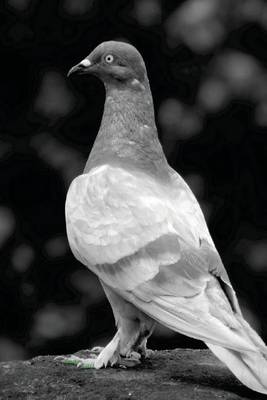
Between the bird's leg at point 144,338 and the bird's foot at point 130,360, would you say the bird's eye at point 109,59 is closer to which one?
the bird's leg at point 144,338

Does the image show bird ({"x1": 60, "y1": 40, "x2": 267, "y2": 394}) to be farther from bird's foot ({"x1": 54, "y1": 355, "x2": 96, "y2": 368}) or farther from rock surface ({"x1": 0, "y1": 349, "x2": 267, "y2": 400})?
rock surface ({"x1": 0, "y1": 349, "x2": 267, "y2": 400})

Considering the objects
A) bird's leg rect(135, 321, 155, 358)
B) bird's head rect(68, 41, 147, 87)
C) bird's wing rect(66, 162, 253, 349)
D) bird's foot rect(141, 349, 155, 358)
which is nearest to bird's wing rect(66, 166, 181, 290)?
bird's wing rect(66, 162, 253, 349)

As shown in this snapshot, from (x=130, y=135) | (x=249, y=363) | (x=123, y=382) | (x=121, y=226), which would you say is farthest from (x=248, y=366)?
(x=130, y=135)

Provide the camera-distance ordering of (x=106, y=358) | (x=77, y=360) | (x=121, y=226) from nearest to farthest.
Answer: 1. (x=121, y=226)
2. (x=106, y=358)
3. (x=77, y=360)

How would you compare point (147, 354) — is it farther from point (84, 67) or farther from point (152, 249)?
point (84, 67)

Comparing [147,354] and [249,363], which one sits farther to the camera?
[147,354]

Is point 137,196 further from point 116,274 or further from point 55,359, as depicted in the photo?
point 55,359
